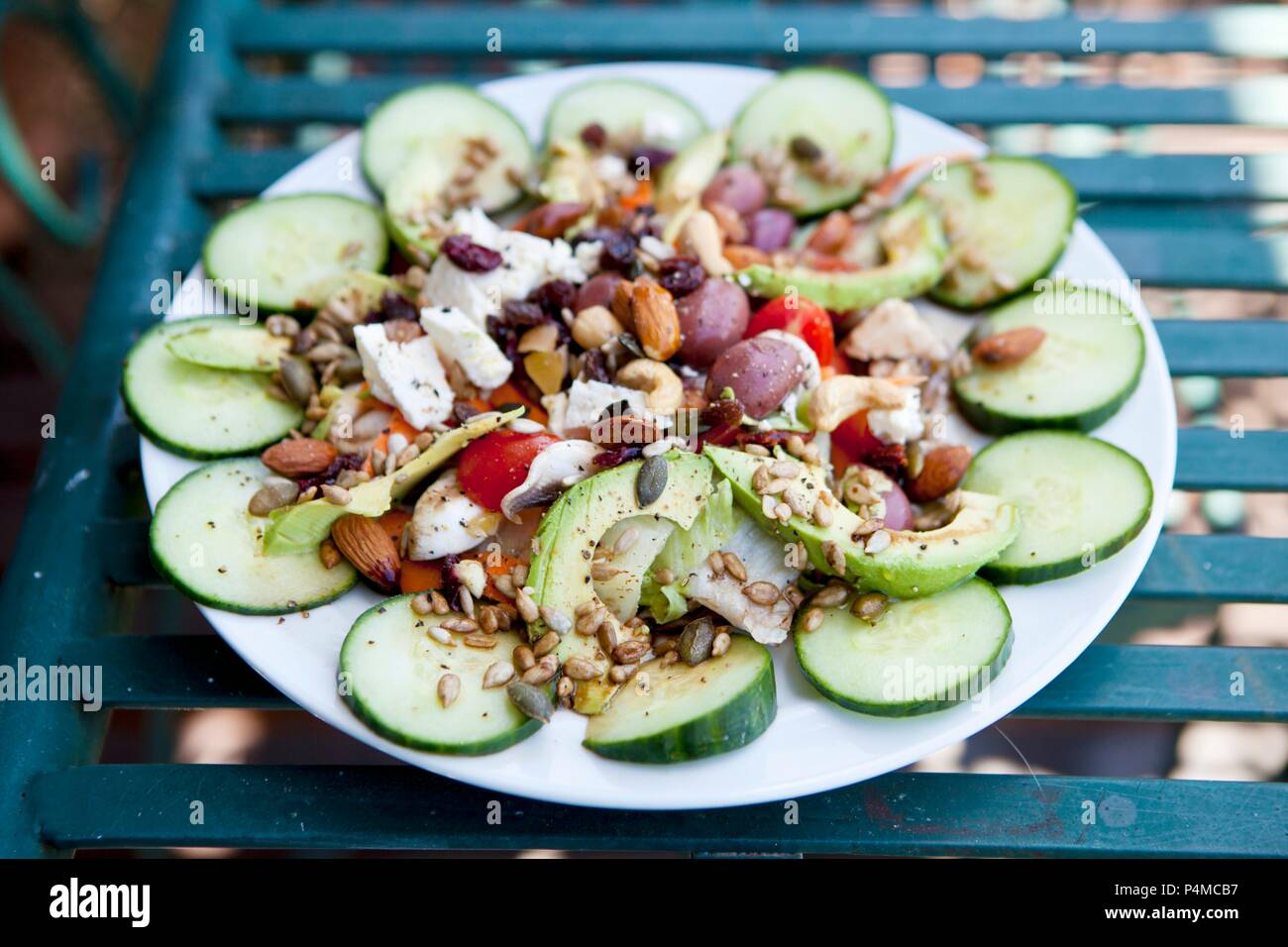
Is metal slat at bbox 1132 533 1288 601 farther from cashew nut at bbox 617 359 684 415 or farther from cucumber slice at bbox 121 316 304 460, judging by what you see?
cucumber slice at bbox 121 316 304 460

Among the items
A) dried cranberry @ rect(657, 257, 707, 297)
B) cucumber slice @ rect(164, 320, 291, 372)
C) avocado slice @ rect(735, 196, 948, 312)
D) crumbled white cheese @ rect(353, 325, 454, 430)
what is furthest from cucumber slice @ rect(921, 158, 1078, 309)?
cucumber slice @ rect(164, 320, 291, 372)

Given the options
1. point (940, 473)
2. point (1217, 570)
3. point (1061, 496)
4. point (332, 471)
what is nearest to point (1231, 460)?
point (1217, 570)

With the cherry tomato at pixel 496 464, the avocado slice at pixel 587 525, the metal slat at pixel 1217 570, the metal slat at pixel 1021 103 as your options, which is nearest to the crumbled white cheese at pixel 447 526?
the cherry tomato at pixel 496 464
